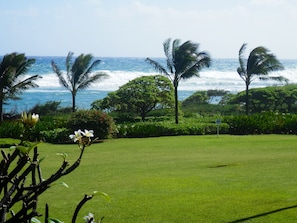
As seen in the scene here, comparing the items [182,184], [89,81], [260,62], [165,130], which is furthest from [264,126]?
[182,184]

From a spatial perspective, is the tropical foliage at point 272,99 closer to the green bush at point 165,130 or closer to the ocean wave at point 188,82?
the green bush at point 165,130

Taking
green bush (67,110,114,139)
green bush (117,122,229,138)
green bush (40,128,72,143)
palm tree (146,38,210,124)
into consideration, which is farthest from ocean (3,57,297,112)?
green bush (40,128,72,143)

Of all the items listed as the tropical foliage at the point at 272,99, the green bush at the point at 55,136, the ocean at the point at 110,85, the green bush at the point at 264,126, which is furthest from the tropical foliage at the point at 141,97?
the ocean at the point at 110,85

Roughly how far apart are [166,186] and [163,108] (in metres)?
19.3

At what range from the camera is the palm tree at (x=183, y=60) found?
24828 mm

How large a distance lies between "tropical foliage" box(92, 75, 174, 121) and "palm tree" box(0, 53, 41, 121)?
4.16 m

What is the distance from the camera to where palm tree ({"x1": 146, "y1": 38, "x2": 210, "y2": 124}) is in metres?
24.8

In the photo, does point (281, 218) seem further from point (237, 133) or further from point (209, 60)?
point (209, 60)

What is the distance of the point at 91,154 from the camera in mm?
14625

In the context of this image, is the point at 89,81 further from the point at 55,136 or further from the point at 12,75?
the point at 55,136

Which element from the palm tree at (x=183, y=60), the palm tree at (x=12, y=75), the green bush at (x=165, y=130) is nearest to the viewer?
the green bush at (x=165, y=130)

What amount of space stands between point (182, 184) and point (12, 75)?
15197mm

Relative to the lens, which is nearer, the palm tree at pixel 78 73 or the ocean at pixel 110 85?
the palm tree at pixel 78 73

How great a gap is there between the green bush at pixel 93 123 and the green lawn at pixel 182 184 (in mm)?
3106
